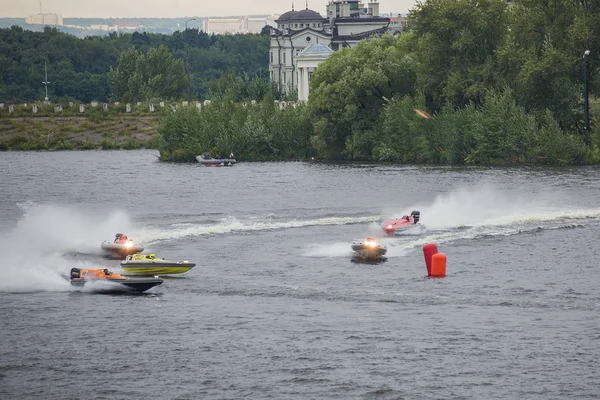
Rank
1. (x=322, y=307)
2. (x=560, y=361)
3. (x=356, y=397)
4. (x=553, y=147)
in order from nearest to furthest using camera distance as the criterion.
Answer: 1. (x=356, y=397)
2. (x=560, y=361)
3. (x=322, y=307)
4. (x=553, y=147)

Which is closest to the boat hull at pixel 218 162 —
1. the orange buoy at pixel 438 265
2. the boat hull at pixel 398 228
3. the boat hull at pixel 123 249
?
the boat hull at pixel 398 228

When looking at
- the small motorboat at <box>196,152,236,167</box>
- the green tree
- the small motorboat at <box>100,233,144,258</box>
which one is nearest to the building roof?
the green tree

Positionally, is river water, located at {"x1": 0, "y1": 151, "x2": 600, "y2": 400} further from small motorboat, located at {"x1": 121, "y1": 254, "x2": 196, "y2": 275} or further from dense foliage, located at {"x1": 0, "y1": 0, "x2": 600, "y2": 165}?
dense foliage, located at {"x1": 0, "y1": 0, "x2": 600, "y2": 165}

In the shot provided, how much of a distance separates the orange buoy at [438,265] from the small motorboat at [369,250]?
433 centimetres

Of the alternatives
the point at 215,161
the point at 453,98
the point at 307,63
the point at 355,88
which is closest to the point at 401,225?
the point at 453,98

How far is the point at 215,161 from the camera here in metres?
108

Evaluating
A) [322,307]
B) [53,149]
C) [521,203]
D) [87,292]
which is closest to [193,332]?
[322,307]

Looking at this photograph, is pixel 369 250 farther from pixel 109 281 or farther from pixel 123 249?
pixel 109 281

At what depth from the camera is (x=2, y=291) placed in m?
47.2

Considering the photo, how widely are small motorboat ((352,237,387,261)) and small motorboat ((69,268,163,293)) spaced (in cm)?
939

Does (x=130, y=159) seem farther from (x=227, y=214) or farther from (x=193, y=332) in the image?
(x=193, y=332)

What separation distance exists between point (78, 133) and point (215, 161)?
40.1 metres

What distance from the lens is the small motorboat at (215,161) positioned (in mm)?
108000

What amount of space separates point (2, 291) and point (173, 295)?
7.06 meters
